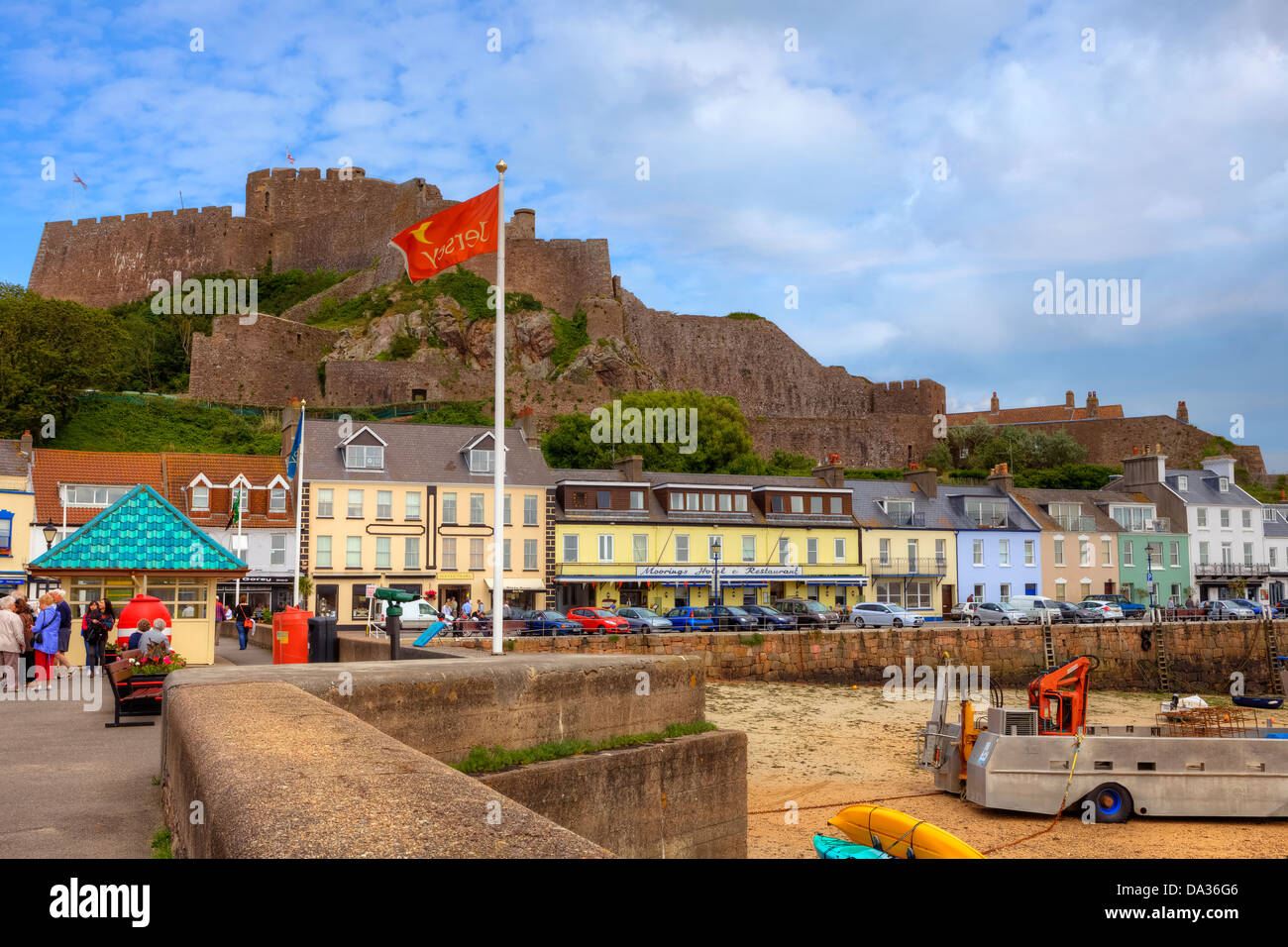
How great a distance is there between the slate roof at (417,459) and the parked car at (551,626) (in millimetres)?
10378

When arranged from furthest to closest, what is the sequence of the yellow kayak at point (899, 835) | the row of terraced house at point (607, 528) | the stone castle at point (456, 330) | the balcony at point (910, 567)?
the stone castle at point (456, 330) < the balcony at point (910, 567) < the row of terraced house at point (607, 528) < the yellow kayak at point (899, 835)

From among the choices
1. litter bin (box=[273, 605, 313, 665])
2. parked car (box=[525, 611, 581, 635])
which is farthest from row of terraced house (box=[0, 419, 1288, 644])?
litter bin (box=[273, 605, 313, 665])

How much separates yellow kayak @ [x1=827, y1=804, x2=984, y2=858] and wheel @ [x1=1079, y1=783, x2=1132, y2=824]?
206 inches

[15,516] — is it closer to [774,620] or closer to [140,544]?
[140,544]

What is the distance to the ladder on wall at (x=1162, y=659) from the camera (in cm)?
3834

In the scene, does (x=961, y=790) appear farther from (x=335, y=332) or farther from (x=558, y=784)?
(x=335, y=332)

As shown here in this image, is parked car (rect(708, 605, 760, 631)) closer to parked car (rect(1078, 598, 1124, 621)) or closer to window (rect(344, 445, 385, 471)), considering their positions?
parked car (rect(1078, 598, 1124, 621))

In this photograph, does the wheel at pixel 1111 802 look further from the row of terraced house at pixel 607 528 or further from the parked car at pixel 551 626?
the row of terraced house at pixel 607 528

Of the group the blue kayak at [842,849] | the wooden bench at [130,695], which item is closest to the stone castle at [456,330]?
the blue kayak at [842,849]

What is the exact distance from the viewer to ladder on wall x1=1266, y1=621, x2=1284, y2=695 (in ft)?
130

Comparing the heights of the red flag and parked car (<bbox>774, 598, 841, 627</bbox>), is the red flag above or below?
above

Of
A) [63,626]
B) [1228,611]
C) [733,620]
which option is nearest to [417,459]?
[733,620]

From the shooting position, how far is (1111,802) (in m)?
17.2
